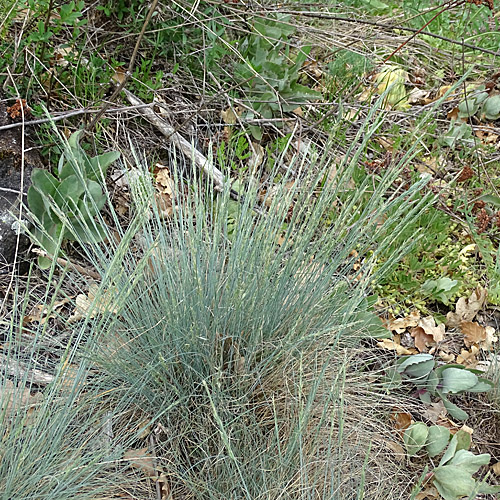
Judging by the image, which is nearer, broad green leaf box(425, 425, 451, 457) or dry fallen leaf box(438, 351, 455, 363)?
broad green leaf box(425, 425, 451, 457)

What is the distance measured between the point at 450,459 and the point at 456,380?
0.26 metres

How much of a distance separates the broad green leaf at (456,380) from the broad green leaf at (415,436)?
0.70 feet

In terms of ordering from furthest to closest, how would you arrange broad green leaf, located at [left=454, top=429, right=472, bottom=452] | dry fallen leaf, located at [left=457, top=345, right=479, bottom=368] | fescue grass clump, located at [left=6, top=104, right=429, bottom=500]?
dry fallen leaf, located at [left=457, top=345, right=479, bottom=368] → broad green leaf, located at [left=454, top=429, right=472, bottom=452] → fescue grass clump, located at [left=6, top=104, right=429, bottom=500]

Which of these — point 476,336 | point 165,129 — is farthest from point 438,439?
point 165,129

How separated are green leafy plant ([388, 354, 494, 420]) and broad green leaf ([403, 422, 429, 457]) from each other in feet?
0.55

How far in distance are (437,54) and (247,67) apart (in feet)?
4.47

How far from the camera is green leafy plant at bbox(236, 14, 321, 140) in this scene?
258 centimetres

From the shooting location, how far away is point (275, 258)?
154 centimetres

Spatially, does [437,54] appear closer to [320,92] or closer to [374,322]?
[320,92]

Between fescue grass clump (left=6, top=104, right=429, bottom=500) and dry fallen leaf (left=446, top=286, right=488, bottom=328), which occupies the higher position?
fescue grass clump (left=6, top=104, right=429, bottom=500)

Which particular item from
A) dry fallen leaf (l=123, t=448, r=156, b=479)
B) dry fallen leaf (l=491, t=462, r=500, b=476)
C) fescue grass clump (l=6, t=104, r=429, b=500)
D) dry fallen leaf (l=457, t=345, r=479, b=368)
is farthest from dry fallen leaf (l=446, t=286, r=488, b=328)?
dry fallen leaf (l=123, t=448, r=156, b=479)

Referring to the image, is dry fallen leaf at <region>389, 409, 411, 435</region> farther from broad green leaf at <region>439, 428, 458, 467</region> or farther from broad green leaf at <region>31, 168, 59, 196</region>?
broad green leaf at <region>31, 168, 59, 196</region>

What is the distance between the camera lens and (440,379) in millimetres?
1879

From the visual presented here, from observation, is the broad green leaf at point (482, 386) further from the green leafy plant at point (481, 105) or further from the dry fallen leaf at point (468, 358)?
the green leafy plant at point (481, 105)
